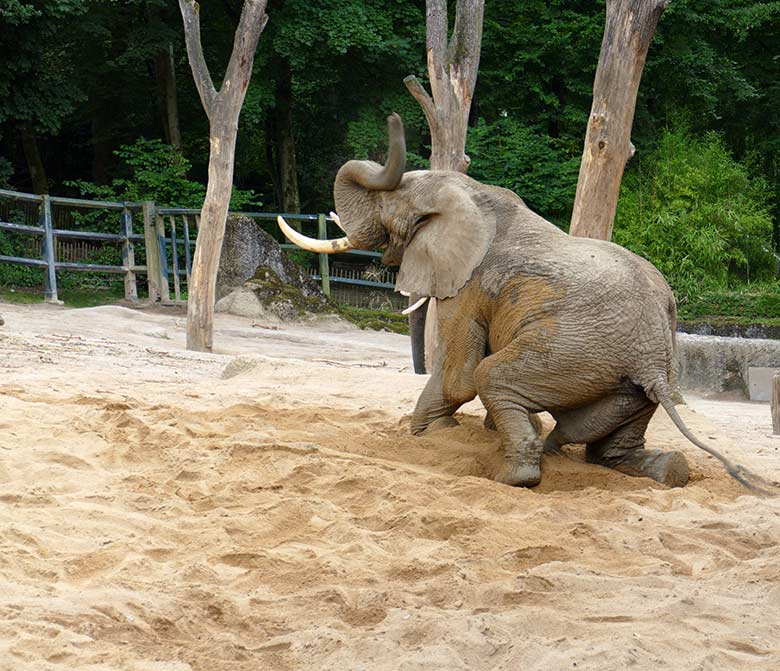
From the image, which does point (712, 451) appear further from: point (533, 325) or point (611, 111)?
point (611, 111)

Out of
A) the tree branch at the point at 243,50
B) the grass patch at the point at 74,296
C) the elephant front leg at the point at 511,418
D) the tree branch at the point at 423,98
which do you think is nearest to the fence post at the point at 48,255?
the grass patch at the point at 74,296

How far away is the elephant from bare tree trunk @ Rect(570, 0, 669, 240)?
11.7 ft

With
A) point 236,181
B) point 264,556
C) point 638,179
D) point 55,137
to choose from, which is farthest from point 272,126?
point 264,556

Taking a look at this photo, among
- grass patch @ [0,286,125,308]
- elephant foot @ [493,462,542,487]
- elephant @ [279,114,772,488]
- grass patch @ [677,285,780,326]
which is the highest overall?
elephant @ [279,114,772,488]

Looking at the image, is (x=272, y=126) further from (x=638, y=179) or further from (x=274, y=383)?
(x=274, y=383)

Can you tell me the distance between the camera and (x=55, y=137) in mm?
25750

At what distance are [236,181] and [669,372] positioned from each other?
2196cm

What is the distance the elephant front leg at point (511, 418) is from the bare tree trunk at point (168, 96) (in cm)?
1855

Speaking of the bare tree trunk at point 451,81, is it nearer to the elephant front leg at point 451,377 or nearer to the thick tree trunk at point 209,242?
the thick tree trunk at point 209,242

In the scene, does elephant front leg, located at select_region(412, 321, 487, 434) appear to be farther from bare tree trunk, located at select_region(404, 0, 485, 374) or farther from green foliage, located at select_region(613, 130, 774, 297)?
green foliage, located at select_region(613, 130, 774, 297)

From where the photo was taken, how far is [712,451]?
5.45m

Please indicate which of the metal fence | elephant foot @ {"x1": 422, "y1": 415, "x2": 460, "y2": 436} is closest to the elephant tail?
elephant foot @ {"x1": 422, "y1": 415, "x2": 460, "y2": 436}

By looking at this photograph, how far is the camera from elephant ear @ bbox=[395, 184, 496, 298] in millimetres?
6261

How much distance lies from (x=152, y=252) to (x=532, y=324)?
49.4 ft
